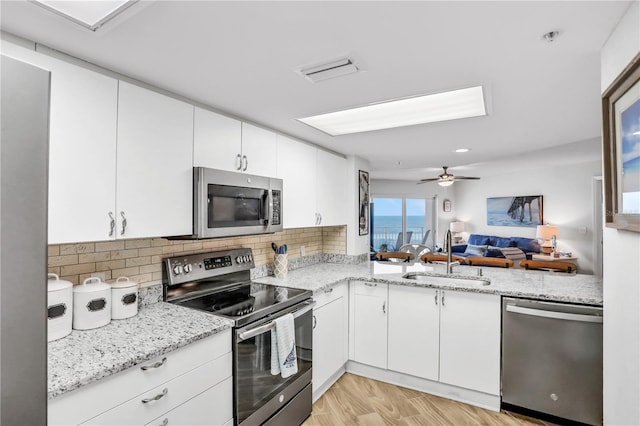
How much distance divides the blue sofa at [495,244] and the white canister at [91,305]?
20.8ft

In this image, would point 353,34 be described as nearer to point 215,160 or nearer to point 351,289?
point 215,160

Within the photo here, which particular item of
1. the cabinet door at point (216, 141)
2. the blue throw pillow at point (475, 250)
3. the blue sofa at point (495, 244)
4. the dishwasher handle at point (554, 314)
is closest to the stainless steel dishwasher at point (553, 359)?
the dishwasher handle at point (554, 314)

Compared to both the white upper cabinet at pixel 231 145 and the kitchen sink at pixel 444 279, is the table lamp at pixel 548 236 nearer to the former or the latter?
the kitchen sink at pixel 444 279

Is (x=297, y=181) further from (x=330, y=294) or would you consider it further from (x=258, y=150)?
(x=330, y=294)

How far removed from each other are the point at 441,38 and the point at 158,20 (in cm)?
105

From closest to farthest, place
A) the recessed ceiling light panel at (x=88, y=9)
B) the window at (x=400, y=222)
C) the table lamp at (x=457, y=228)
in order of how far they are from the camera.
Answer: the recessed ceiling light panel at (x=88, y=9) < the table lamp at (x=457, y=228) < the window at (x=400, y=222)

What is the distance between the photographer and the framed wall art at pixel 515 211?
21.3ft

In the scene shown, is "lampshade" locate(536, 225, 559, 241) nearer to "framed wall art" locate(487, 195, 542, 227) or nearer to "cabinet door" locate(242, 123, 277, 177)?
"framed wall art" locate(487, 195, 542, 227)

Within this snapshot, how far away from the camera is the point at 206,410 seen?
1.60m

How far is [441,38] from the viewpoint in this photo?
4.15 feet

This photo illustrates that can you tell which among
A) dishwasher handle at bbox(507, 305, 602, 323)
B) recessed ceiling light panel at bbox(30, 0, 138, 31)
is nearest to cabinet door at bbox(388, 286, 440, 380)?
dishwasher handle at bbox(507, 305, 602, 323)

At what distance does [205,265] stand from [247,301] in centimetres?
41

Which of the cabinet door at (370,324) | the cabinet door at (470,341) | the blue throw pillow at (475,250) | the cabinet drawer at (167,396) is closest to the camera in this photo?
the cabinet drawer at (167,396)

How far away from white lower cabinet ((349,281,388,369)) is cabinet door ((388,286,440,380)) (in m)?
0.07
